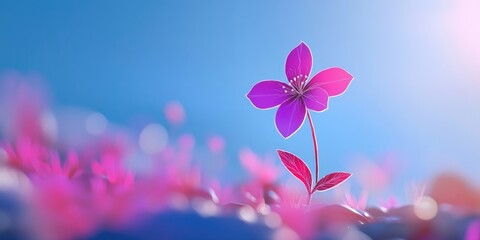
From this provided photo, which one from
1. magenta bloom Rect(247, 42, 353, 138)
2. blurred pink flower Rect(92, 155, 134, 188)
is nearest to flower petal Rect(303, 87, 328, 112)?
magenta bloom Rect(247, 42, 353, 138)

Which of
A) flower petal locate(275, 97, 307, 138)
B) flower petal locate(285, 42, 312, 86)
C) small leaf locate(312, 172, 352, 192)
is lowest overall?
small leaf locate(312, 172, 352, 192)

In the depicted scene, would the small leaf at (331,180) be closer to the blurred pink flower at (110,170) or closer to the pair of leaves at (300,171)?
the pair of leaves at (300,171)

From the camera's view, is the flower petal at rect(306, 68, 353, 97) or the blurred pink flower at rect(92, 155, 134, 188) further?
the flower petal at rect(306, 68, 353, 97)

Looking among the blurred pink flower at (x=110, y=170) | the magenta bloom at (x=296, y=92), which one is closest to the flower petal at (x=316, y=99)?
the magenta bloom at (x=296, y=92)

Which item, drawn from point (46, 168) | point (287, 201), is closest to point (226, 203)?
point (287, 201)

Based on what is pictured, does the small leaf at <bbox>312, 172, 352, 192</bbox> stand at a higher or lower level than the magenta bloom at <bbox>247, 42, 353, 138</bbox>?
lower

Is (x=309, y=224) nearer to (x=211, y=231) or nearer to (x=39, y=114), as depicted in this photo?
(x=211, y=231)

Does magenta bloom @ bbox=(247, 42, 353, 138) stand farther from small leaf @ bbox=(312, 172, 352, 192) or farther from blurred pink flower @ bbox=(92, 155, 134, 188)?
blurred pink flower @ bbox=(92, 155, 134, 188)
